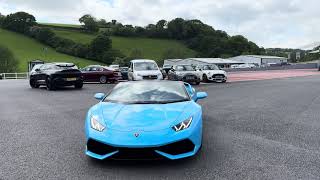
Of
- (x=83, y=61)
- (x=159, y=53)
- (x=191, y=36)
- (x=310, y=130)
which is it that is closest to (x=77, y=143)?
(x=310, y=130)

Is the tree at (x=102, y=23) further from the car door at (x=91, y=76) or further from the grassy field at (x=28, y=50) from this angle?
the car door at (x=91, y=76)

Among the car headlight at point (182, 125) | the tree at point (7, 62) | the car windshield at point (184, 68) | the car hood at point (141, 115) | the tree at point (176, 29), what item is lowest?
the car headlight at point (182, 125)

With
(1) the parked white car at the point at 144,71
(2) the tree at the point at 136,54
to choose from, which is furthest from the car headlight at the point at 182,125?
(2) the tree at the point at 136,54

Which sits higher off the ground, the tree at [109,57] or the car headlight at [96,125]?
the tree at [109,57]

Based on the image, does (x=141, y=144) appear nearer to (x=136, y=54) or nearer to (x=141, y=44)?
(x=136, y=54)

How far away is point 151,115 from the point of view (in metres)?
5.78

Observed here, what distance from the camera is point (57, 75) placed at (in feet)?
67.5

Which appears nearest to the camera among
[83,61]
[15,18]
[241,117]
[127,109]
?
[127,109]

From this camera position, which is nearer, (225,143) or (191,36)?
(225,143)

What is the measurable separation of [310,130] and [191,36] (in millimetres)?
126691

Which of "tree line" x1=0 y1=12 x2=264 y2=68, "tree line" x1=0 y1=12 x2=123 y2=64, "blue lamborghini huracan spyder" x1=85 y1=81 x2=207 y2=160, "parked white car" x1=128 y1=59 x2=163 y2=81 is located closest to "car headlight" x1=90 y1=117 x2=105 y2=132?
"blue lamborghini huracan spyder" x1=85 y1=81 x2=207 y2=160

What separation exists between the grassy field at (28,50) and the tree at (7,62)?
753 cm

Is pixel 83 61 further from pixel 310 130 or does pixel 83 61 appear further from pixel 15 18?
pixel 310 130

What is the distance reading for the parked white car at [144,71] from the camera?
22.4 meters
